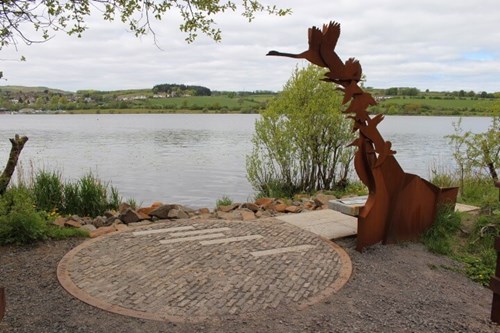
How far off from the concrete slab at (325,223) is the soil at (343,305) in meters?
0.73

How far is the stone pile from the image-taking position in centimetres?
636

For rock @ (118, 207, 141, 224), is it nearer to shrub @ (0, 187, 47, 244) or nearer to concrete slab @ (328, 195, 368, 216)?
shrub @ (0, 187, 47, 244)

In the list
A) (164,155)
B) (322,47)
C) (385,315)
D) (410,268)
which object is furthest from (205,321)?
(164,155)

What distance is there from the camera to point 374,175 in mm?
5375

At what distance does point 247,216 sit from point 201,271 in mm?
2628

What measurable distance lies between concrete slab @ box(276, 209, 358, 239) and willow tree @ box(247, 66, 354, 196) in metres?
3.40

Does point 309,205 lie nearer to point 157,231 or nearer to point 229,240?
point 229,240

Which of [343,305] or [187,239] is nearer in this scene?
[343,305]

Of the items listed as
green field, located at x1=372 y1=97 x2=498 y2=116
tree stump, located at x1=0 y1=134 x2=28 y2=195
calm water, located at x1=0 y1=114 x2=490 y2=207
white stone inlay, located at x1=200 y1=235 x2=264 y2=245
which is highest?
green field, located at x1=372 y1=97 x2=498 y2=116

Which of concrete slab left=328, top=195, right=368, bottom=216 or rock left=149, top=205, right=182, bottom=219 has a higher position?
concrete slab left=328, top=195, right=368, bottom=216

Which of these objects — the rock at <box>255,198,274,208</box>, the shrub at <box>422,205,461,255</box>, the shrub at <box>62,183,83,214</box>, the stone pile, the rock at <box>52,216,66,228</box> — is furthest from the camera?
the shrub at <box>62,183,83,214</box>

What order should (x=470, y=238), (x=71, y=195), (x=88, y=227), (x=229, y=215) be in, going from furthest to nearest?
(x=71, y=195), (x=229, y=215), (x=88, y=227), (x=470, y=238)

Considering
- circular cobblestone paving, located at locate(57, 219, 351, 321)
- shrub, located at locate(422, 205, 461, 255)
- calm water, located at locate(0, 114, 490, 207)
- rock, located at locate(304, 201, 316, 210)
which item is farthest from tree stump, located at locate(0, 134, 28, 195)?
shrub, located at locate(422, 205, 461, 255)

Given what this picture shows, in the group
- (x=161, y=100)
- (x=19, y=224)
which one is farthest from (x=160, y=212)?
(x=161, y=100)
